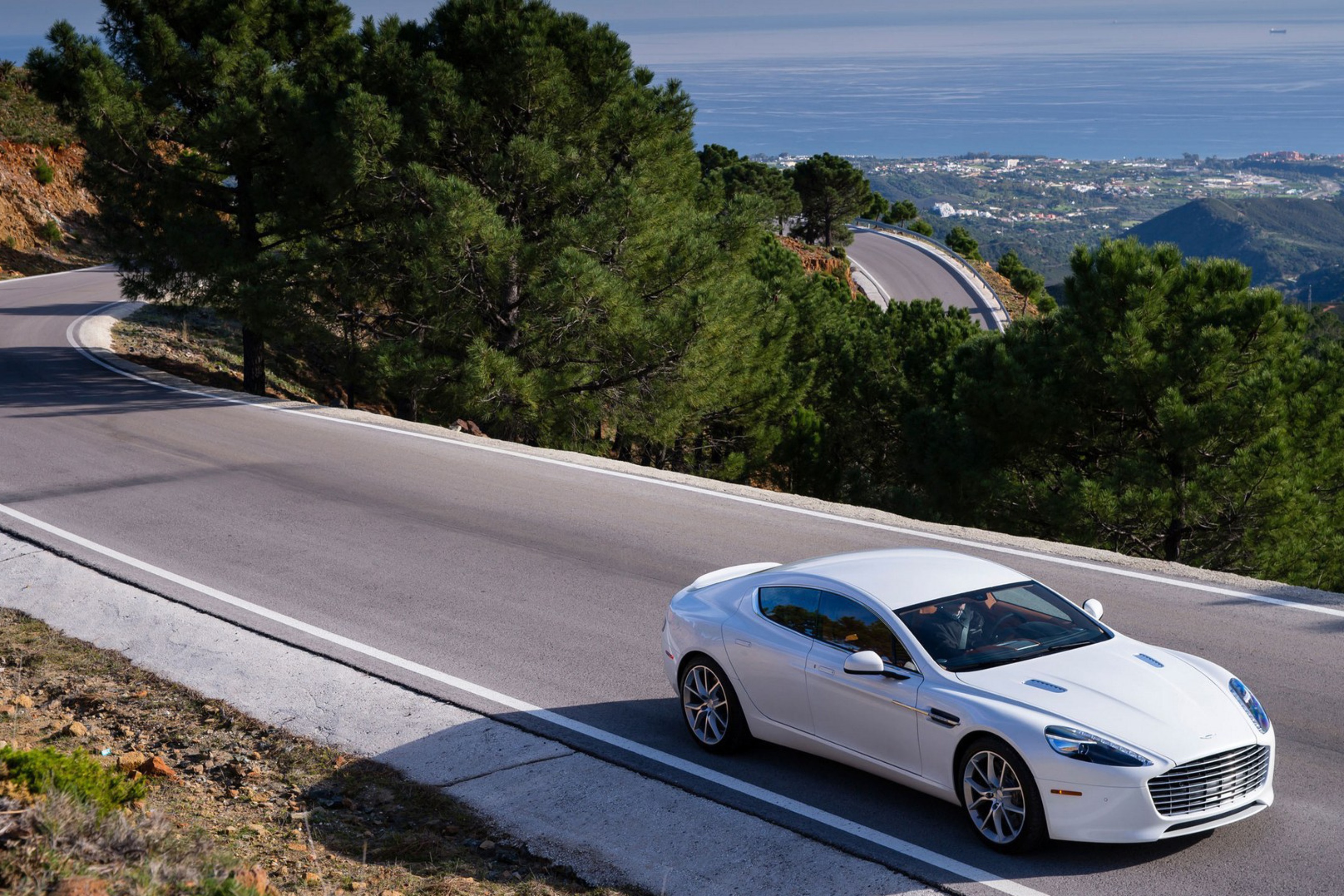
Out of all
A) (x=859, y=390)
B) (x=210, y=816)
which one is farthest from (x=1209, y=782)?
(x=859, y=390)

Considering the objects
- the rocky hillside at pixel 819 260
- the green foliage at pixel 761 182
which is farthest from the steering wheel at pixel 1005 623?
the green foliage at pixel 761 182

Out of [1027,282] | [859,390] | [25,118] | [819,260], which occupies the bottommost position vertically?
[859,390]

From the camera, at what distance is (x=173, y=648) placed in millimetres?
9609

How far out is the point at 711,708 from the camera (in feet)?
24.7

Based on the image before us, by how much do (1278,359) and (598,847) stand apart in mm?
16153

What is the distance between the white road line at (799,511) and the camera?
32.8 ft

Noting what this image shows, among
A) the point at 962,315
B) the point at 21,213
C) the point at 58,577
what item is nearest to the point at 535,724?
the point at 58,577

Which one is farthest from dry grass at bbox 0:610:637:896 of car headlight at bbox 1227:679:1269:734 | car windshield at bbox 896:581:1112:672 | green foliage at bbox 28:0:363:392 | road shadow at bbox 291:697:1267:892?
green foliage at bbox 28:0:363:392

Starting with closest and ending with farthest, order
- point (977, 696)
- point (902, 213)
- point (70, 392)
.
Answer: point (977, 696)
point (70, 392)
point (902, 213)

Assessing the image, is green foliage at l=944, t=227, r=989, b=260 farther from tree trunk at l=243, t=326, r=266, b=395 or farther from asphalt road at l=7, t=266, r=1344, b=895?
asphalt road at l=7, t=266, r=1344, b=895

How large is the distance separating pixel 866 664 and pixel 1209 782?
1789 millimetres

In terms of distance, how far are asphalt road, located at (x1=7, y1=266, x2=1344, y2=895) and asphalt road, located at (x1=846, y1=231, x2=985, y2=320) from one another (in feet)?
145

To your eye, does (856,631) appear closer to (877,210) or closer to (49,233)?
(49,233)

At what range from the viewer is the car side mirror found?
253 inches
